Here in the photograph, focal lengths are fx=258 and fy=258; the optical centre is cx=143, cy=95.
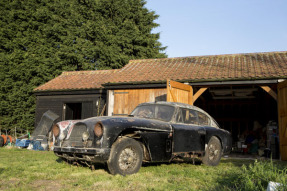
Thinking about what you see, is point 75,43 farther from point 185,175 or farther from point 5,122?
point 185,175

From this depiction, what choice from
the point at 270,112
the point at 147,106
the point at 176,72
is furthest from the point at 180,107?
the point at 270,112

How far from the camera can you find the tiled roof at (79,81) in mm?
14047

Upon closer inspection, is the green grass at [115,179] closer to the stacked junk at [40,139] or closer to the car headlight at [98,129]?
the car headlight at [98,129]

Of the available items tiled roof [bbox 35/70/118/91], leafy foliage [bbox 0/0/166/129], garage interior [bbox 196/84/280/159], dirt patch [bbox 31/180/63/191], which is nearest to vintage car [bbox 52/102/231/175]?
dirt patch [bbox 31/180/63/191]

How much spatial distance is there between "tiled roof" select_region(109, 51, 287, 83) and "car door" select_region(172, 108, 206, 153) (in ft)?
12.9

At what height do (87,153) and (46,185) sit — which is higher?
(87,153)

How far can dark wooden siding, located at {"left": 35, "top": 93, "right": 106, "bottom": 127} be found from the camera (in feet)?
45.0

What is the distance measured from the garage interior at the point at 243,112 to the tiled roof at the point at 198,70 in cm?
165

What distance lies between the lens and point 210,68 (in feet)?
38.0

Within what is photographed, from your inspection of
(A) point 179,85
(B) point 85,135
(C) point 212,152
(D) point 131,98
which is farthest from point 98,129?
(D) point 131,98

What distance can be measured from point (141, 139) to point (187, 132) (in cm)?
135

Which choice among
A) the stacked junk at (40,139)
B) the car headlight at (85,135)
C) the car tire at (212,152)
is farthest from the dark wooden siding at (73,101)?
the car headlight at (85,135)

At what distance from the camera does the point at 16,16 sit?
24172 mm

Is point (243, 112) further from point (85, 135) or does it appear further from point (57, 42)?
point (57, 42)
